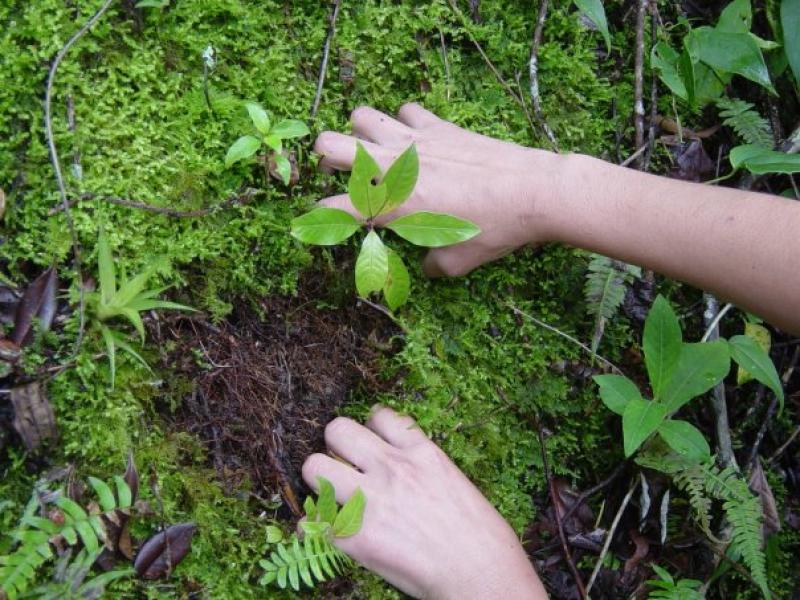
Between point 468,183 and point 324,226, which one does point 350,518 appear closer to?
point 324,226

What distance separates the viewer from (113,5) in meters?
2.19

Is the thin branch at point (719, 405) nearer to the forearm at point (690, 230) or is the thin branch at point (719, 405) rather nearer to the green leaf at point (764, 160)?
the green leaf at point (764, 160)

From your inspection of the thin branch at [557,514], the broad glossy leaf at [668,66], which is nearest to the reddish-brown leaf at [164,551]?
the thin branch at [557,514]

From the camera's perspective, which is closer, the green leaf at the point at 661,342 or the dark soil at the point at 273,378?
the dark soil at the point at 273,378

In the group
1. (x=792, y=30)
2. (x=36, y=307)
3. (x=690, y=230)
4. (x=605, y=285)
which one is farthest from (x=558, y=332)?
(x=36, y=307)

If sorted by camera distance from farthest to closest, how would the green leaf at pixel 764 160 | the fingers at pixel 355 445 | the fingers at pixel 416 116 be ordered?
1. the fingers at pixel 416 116
2. the green leaf at pixel 764 160
3. the fingers at pixel 355 445

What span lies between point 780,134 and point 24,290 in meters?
3.04

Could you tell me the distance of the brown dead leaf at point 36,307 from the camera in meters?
1.96

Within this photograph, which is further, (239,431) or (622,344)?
(622,344)

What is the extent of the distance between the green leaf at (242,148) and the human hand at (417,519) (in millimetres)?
948

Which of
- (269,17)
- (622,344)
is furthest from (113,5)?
(622,344)

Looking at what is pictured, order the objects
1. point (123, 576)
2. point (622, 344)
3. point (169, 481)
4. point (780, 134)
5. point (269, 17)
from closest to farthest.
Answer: point (123, 576), point (169, 481), point (269, 17), point (622, 344), point (780, 134)

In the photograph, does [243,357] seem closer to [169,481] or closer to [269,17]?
[169,481]

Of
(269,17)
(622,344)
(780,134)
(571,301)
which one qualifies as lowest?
(622,344)
